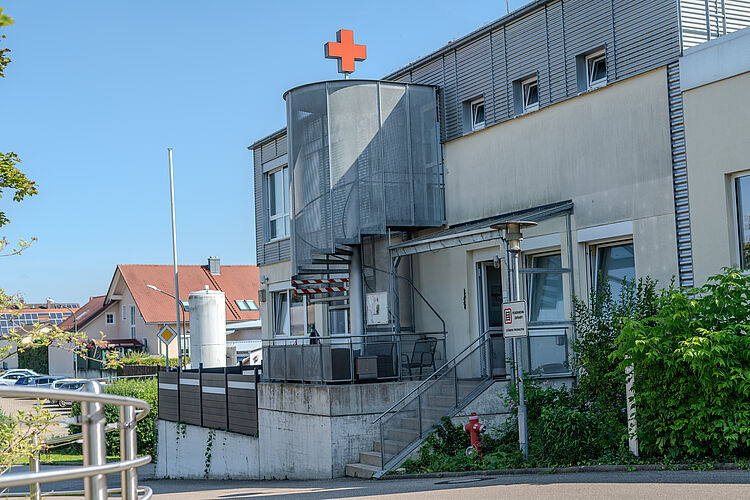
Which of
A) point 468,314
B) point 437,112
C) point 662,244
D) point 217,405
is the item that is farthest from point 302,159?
point 662,244

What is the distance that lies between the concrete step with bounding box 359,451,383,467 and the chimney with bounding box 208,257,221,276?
48.6m

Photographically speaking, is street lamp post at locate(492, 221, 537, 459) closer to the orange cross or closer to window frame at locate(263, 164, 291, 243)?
the orange cross

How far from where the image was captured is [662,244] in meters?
13.7

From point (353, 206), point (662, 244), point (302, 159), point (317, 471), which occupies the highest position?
point (302, 159)

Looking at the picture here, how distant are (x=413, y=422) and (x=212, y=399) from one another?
7.52 meters

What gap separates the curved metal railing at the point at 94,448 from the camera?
295 centimetres

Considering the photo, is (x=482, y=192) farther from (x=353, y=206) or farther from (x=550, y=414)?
(x=550, y=414)

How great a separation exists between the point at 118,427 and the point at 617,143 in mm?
12174

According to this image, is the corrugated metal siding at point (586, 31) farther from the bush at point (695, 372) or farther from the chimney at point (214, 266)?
the chimney at point (214, 266)

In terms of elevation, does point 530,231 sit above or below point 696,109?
below

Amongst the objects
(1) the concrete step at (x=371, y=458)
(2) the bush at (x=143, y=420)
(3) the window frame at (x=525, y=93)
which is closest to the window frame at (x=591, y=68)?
Answer: (3) the window frame at (x=525, y=93)

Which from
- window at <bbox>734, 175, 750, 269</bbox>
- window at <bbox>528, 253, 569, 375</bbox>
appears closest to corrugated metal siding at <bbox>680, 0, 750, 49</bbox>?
window at <bbox>734, 175, 750, 269</bbox>

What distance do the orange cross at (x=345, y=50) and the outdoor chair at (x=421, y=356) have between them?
6.17 metres

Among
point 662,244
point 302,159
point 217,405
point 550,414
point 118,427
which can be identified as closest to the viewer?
point 118,427
